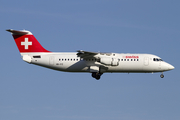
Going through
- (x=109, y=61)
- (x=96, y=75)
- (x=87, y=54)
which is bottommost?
(x=96, y=75)

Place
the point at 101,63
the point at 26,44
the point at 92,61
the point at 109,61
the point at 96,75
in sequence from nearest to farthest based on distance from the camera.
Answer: the point at 109,61 → the point at 101,63 → the point at 92,61 → the point at 96,75 → the point at 26,44

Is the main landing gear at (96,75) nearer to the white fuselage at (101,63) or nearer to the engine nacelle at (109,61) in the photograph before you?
the white fuselage at (101,63)

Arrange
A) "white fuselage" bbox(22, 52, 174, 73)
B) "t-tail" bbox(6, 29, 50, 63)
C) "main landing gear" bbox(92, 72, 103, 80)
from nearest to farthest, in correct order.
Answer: "white fuselage" bbox(22, 52, 174, 73) → "main landing gear" bbox(92, 72, 103, 80) → "t-tail" bbox(6, 29, 50, 63)

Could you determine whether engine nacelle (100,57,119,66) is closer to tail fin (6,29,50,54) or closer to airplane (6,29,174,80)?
airplane (6,29,174,80)

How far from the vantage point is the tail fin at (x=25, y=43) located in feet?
130

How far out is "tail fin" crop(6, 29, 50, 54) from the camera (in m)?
39.5


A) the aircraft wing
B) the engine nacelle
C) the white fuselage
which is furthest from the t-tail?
the engine nacelle

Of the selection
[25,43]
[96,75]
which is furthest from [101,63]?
[25,43]

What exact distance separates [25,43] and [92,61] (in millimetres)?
10197

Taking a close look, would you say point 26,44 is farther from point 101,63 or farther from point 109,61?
point 109,61

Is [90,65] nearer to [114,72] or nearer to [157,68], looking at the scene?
[114,72]

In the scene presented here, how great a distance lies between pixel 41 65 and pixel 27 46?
11.6 ft

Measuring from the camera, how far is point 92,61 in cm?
3769

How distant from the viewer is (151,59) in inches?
1495
